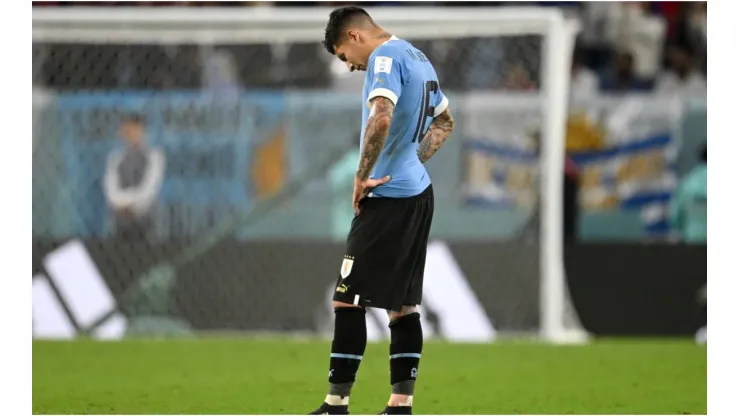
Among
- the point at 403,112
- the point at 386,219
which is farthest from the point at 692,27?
the point at 386,219

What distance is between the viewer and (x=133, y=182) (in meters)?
13.3

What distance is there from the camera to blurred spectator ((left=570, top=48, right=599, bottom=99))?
1709 centimetres

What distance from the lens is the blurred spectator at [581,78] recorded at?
17.1m

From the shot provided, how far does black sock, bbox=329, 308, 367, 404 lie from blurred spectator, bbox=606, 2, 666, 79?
1232 cm

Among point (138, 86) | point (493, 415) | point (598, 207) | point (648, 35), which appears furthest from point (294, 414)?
point (648, 35)

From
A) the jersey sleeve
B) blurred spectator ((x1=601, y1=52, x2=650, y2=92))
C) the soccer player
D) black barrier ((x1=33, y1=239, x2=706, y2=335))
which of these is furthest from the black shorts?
blurred spectator ((x1=601, y1=52, x2=650, y2=92))

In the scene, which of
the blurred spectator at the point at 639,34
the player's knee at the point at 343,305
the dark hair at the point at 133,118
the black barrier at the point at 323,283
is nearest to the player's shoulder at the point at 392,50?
the player's knee at the point at 343,305

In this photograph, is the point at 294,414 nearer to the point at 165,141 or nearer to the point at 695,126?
the point at 165,141

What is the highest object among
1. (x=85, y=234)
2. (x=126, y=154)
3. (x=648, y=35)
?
(x=648, y=35)

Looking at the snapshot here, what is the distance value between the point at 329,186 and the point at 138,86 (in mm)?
2275

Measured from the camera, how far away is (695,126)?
15.4 meters

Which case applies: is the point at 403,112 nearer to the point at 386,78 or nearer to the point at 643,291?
the point at 386,78
